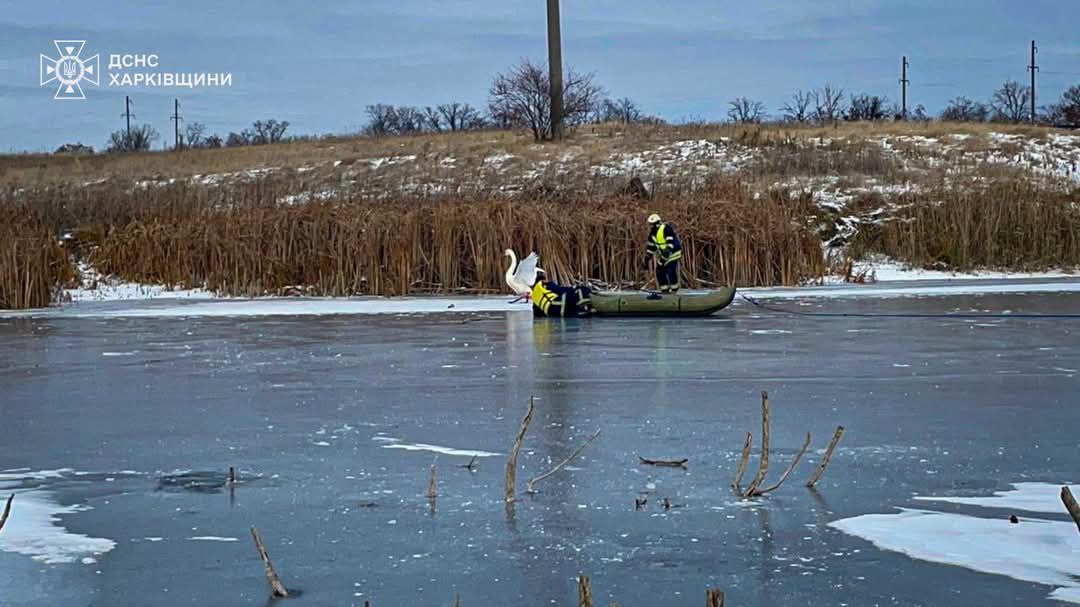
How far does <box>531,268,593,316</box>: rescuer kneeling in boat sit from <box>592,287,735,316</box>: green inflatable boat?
0.47ft

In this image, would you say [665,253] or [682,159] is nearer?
[665,253]

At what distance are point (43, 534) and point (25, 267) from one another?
61.2 feet

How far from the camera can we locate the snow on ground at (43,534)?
24.7ft

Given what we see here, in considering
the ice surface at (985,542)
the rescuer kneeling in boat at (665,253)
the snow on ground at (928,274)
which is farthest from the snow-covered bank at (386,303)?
the ice surface at (985,542)

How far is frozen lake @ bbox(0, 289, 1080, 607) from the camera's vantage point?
698 centimetres

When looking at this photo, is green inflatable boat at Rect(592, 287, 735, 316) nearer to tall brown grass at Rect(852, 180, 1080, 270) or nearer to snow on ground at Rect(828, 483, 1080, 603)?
tall brown grass at Rect(852, 180, 1080, 270)

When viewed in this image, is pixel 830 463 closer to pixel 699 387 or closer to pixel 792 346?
pixel 699 387

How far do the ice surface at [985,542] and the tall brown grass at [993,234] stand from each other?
1003 inches

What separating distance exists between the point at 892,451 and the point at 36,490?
18.0 feet

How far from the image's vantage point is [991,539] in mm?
7586

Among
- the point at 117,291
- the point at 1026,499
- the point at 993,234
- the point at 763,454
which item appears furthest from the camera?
the point at 993,234

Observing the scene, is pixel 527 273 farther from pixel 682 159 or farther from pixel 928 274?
pixel 682 159

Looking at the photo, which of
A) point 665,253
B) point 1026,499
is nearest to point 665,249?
point 665,253

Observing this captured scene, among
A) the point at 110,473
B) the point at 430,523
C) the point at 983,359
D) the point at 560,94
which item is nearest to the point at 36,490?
the point at 110,473
